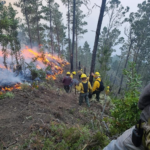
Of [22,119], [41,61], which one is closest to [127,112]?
[22,119]

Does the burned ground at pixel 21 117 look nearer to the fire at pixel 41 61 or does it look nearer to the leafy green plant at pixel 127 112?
the leafy green plant at pixel 127 112

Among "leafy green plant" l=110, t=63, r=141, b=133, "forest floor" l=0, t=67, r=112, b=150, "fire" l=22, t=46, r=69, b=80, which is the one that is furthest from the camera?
"fire" l=22, t=46, r=69, b=80

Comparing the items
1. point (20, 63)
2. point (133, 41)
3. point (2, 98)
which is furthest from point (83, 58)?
point (2, 98)

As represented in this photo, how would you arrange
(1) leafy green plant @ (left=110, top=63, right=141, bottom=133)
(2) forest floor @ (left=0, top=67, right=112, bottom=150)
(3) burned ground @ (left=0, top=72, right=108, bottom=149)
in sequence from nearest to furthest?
(1) leafy green plant @ (left=110, top=63, right=141, bottom=133) → (2) forest floor @ (left=0, top=67, right=112, bottom=150) → (3) burned ground @ (left=0, top=72, right=108, bottom=149)

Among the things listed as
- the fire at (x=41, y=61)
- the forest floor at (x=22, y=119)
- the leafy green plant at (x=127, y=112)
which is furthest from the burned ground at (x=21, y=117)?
Result: the fire at (x=41, y=61)

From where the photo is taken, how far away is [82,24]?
2622 centimetres

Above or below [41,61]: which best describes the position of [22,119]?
below

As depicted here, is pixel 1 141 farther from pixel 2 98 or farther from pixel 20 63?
pixel 20 63

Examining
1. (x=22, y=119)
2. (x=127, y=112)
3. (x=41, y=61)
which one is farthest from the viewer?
(x=41, y=61)

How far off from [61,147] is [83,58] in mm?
54948

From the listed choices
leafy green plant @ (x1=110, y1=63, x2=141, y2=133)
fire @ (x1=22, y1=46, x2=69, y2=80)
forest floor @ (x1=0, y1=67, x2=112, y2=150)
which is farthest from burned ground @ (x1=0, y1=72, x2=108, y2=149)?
fire @ (x1=22, y1=46, x2=69, y2=80)

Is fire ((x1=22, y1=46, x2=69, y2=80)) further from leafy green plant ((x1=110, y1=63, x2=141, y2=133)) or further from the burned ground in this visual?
leafy green plant ((x1=110, y1=63, x2=141, y2=133))

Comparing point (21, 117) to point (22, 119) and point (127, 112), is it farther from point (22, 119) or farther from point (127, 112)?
point (127, 112)

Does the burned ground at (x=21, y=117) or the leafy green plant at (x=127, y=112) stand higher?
the leafy green plant at (x=127, y=112)
